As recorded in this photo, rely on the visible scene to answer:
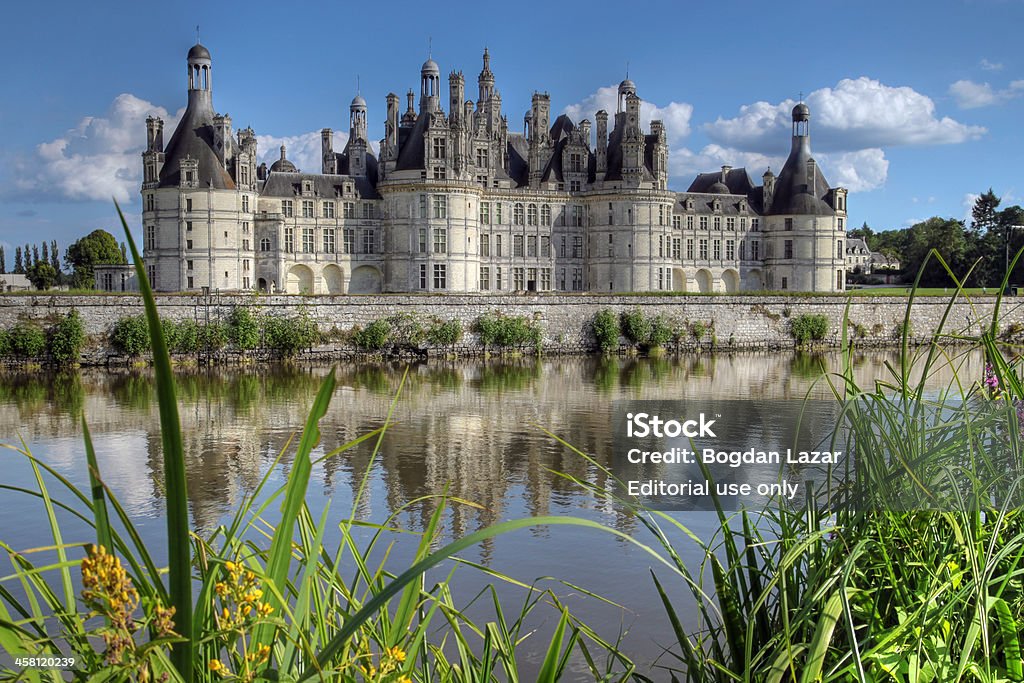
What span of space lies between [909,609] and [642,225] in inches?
1602

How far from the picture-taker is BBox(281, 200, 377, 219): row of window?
40.3 m

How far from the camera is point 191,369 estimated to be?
27.2m

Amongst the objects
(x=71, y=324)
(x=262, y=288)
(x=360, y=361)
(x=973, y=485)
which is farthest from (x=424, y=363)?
(x=973, y=485)

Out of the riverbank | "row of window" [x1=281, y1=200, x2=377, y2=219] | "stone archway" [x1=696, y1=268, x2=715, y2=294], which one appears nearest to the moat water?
the riverbank

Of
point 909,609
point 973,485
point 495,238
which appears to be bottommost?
point 909,609

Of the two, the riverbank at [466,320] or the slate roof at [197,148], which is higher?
the slate roof at [197,148]

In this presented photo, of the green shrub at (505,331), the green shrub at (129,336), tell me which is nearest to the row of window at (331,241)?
the green shrub at (505,331)

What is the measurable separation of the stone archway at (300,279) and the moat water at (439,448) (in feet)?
Answer: 45.5

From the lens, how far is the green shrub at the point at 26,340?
87.7 ft

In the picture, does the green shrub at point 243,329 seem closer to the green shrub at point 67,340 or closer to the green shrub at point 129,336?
the green shrub at point 129,336

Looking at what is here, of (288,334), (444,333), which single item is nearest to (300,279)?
(288,334)

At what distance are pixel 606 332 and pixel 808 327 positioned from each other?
26.1 feet

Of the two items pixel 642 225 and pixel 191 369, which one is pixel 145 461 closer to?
pixel 191 369

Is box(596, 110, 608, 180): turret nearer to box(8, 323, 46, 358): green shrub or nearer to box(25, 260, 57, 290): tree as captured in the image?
box(8, 323, 46, 358): green shrub
